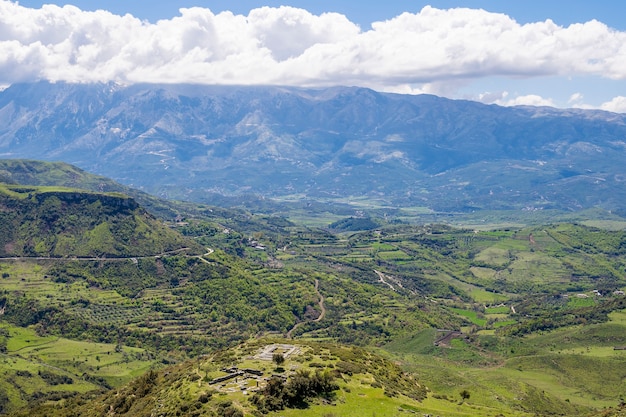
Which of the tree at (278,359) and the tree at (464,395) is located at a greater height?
the tree at (278,359)

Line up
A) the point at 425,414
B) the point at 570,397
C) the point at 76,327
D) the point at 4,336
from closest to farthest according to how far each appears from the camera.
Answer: the point at 425,414 < the point at 570,397 < the point at 4,336 < the point at 76,327

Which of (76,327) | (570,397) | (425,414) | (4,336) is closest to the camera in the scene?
(425,414)

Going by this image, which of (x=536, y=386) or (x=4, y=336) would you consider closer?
(x=536, y=386)

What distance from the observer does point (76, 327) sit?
7456 inches

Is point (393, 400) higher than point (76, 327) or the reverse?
higher

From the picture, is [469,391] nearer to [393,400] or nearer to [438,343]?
[393,400]

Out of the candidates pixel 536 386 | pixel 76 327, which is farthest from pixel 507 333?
pixel 76 327

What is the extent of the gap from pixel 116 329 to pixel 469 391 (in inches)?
4391

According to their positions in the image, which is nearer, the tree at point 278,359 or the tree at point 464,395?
the tree at point 278,359

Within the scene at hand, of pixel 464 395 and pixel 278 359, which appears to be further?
pixel 464 395

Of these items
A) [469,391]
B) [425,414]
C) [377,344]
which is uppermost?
[425,414]

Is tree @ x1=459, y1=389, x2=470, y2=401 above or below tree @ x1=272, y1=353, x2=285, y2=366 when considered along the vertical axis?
below

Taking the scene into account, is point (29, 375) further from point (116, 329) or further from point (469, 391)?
point (469, 391)

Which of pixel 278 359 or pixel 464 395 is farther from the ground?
pixel 278 359
